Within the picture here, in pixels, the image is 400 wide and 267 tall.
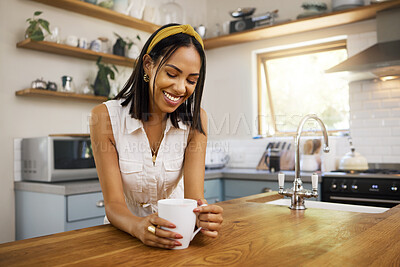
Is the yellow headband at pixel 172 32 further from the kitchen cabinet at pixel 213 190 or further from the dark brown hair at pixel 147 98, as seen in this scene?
the kitchen cabinet at pixel 213 190

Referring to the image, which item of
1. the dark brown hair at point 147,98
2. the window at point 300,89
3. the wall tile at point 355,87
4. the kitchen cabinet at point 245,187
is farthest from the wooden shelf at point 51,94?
the wall tile at point 355,87

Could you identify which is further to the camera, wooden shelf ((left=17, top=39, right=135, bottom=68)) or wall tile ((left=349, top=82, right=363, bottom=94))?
wall tile ((left=349, top=82, right=363, bottom=94))

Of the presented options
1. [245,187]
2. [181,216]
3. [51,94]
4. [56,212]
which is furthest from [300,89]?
[181,216]

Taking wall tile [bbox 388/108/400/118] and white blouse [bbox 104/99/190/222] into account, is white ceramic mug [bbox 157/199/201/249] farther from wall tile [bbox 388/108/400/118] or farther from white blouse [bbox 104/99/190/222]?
wall tile [bbox 388/108/400/118]

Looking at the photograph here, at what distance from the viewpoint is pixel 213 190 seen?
3.69 meters

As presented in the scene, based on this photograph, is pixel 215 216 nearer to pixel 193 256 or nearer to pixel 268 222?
pixel 193 256

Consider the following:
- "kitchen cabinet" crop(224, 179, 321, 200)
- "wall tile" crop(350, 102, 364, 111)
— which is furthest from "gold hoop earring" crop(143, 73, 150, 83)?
"wall tile" crop(350, 102, 364, 111)

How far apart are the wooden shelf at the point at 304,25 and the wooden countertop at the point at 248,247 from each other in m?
2.63

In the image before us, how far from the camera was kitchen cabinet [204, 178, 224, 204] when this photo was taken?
11.8 ft

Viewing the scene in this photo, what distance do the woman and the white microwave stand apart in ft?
4.60

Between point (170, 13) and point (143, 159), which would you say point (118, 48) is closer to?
point (170, 13)

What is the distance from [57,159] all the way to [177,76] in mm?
1860

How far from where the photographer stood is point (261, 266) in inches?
33.3

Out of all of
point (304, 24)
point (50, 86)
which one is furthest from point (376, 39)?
point (50, 86)
